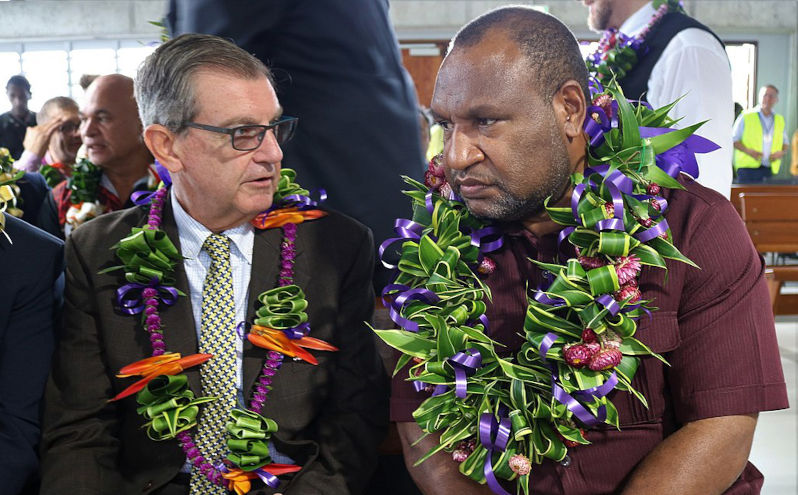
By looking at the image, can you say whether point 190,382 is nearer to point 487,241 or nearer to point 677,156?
point 487,241

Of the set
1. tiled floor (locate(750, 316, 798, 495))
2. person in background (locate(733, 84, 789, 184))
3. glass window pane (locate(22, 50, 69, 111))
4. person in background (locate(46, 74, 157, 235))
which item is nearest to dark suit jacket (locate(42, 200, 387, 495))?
person in background (locate(46, 74, 157, 235))

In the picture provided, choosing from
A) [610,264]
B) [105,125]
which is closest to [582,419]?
[610,264]

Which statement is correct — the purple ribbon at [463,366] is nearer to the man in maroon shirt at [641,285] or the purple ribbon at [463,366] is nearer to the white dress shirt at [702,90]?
the man in maroon shirt at [641,285]

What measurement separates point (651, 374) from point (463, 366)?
1.24 ft

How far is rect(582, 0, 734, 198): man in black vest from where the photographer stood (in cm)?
312

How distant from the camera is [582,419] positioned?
1.64m

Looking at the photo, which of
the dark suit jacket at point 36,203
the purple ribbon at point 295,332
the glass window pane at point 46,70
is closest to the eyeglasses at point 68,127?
the dark suit jacket at point 36,203

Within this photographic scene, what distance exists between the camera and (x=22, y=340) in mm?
2105

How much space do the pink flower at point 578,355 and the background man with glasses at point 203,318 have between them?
0.66 meters

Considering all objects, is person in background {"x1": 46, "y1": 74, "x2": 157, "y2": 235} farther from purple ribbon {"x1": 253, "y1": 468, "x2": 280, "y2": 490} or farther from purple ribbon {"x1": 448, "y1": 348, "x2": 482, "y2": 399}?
purple ribbon {"x1": 448, "y1": 348, "x2": 482, "y2": 399}

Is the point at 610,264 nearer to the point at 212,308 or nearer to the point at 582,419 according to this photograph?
the point at 582,419

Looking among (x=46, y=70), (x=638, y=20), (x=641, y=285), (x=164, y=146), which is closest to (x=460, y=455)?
(x=641, y=285)

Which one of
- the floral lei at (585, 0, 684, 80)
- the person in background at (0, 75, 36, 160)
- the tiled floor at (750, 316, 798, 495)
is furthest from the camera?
the person in background at (0, 75, 36, 160)

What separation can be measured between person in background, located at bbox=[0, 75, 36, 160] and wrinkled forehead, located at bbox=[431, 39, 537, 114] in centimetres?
754
